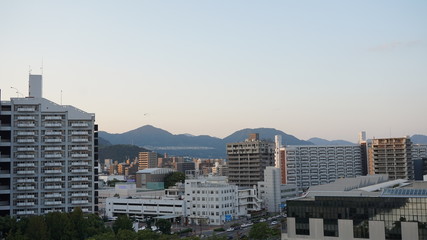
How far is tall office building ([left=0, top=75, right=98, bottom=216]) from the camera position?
7125 cm

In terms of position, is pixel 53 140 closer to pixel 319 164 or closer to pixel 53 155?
pixel 53 155

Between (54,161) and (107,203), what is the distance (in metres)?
26.7

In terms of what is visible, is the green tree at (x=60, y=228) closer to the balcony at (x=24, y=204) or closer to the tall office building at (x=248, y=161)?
the balcony at (x=24, y=204)

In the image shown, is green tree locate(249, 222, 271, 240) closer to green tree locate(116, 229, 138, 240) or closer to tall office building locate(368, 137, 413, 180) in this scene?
green tree locate(116, 229, 138, 240)

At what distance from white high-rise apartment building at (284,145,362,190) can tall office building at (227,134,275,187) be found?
12.3 m

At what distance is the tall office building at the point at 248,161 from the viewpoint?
121919 millimetres

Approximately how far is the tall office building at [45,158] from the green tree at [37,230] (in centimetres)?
2105

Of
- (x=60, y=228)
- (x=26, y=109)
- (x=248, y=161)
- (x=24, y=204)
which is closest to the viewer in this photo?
(x=60, y=228)

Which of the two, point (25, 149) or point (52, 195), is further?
point (52, 195)

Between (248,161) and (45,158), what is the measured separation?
60.8 metres

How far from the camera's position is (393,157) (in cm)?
12288

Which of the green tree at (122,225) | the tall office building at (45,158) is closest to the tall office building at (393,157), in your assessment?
the tall office building at (45,158)

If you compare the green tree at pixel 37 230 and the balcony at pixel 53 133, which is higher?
the balcony at pixel 53 133

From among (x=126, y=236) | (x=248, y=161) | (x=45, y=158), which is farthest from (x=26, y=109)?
(x=248, y=161)
